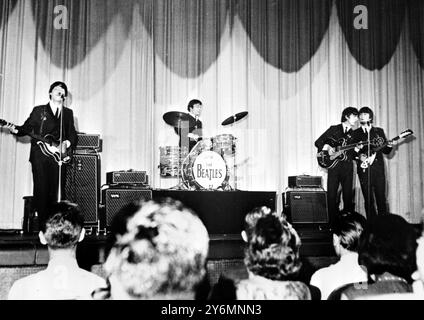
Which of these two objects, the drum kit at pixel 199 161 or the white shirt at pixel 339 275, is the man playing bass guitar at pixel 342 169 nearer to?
the drum kit at pixel 199 161

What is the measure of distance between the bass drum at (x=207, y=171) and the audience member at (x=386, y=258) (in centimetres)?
298

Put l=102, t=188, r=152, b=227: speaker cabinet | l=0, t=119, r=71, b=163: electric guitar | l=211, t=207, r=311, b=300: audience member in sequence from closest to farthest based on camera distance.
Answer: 1. l=211, t=207, r=311, b=300: audience member
2. l=0, t=119, r=71, b=163: electric guitar
3. l=102, t=188, r=152, b=227: speaker cabinet

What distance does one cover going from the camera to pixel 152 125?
540cm

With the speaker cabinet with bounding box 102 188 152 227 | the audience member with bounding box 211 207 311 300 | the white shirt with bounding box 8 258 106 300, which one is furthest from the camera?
the speaker cabinet with bounding box 102 188 152 227

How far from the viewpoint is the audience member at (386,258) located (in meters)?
1.46

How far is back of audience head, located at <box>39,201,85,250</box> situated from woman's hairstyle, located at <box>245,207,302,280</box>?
32.0 inches

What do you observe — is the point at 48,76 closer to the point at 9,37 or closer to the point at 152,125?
the point at 9,37

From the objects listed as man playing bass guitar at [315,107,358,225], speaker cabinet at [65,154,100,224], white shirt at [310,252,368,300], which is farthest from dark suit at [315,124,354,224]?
white shirt at [310,252,368,300]

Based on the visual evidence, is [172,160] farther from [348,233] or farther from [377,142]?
[348,233]

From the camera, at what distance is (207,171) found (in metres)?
4.45

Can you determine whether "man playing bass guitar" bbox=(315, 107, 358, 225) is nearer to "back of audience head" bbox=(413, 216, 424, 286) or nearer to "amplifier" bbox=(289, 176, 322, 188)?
"amplifier" bbox=(289, 176, 322, 188)

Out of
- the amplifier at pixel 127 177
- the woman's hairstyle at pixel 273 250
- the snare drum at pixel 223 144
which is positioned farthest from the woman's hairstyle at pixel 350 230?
the snare drum at pixel 223 144

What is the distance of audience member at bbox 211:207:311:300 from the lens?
135 cm

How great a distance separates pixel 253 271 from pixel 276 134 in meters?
4.57
